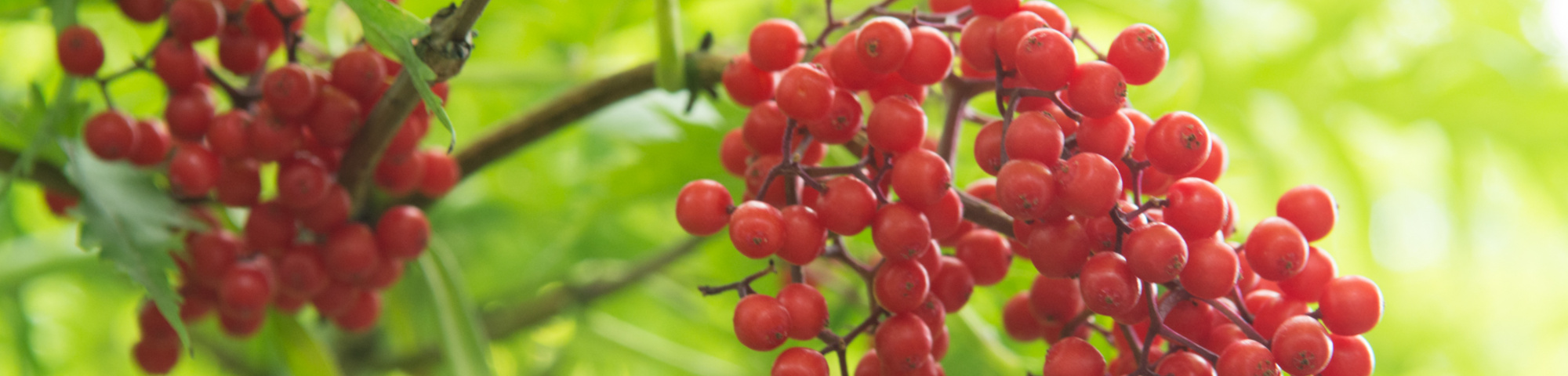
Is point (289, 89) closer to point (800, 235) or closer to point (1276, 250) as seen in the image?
point (800, 235)

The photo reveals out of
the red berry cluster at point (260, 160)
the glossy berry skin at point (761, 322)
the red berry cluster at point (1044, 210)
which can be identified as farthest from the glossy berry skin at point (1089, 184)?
the red berry cluster at point (260, 160)

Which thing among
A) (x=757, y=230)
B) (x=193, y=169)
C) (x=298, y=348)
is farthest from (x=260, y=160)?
(x=757, y=230)

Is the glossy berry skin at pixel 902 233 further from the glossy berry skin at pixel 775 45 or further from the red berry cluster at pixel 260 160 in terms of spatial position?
the red berry cluster at pixel 260 160

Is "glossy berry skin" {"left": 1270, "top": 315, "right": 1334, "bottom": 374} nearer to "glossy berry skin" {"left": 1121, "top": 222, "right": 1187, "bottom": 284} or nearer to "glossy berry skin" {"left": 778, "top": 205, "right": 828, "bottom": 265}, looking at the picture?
"glossy berry skin" {"left": 1121, "top": 222, "right": 1187, "bottom": 284}

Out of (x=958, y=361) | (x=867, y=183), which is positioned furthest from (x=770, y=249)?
(x=958, y=361)

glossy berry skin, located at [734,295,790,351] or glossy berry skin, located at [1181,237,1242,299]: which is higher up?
glossy berry skin, located at [1181,237,1242,299]

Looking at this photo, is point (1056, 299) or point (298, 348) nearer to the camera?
point (1056, 299)

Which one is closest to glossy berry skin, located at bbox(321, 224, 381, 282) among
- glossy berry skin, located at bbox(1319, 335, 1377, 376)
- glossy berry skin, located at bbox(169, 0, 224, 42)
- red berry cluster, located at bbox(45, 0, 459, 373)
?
red berry cluster, located at bbox(45, 0, 459, 373)
